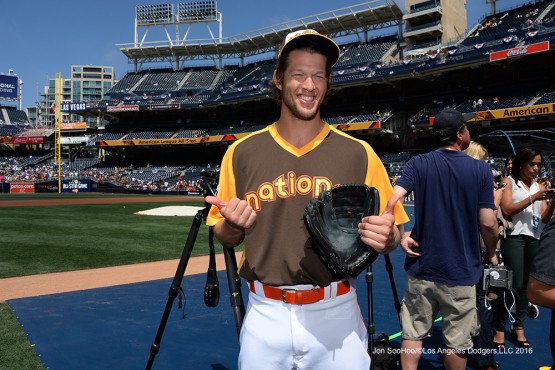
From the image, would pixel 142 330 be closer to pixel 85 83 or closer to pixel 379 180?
pixel 379 180

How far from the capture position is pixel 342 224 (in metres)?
1.94

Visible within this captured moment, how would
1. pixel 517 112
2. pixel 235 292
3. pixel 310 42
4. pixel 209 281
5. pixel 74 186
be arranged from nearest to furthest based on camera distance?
pixel 310 42 → pixel 235 292 → pixel 209 281 → pixel 517 112 → pixel 74 186

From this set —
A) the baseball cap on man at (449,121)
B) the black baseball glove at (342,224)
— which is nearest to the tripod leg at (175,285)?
the black baseball glove at (342,224)

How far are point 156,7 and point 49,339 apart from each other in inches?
2347

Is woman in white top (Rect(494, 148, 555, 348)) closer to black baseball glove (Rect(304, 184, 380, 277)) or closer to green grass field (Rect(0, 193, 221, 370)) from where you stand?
black baseball glove (Rect(304, 184, 380, 277))

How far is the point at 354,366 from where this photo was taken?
1935 mm

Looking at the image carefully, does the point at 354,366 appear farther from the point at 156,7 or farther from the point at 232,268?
the point at 156,7

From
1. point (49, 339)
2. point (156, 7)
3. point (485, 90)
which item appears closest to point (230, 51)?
point (156, 7)

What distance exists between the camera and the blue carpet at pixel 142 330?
399 centimetres

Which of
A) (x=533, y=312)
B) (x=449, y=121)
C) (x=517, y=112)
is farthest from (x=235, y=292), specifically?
(x=517, y=112)

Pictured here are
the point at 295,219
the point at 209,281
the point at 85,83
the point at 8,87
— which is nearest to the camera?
the point at 295,219

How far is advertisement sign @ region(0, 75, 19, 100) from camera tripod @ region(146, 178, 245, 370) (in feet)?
275

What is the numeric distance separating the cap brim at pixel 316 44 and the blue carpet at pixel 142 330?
300 centimetres

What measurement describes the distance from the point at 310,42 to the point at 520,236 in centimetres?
345
